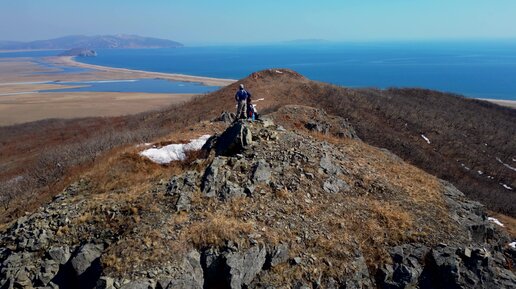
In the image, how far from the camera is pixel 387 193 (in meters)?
16.2

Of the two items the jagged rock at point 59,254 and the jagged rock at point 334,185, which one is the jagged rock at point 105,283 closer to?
the jagged rock at point 59,254

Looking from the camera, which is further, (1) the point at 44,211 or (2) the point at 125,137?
(2) the point at 125,137

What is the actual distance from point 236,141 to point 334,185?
4.86 meters

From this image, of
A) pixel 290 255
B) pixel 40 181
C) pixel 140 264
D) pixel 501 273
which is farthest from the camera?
pixel 40 181

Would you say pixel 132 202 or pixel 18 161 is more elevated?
pixel 132 202

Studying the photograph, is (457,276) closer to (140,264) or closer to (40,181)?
(140,264)

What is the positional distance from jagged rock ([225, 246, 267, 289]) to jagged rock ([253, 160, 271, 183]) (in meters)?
3.47

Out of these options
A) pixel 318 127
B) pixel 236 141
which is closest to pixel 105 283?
pixel 236 141

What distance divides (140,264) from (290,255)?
4.73 metres

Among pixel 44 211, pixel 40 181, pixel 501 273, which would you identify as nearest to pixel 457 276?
pixel 501 273

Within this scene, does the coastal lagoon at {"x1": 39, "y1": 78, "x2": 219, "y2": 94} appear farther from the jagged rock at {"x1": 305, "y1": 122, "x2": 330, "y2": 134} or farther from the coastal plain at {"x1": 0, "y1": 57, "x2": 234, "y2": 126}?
the jagged rock at {"x1": 305, "y1": 122, "x2": 330, "y2": 134}

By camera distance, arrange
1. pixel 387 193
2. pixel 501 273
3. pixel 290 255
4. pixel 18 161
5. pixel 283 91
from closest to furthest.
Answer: pixel 290 255
pixel 501 273
pixel 387 193
pixel 18 161
pixel 283 91

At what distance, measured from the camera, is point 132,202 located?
13.7 meters

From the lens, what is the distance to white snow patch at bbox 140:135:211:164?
742 inches
